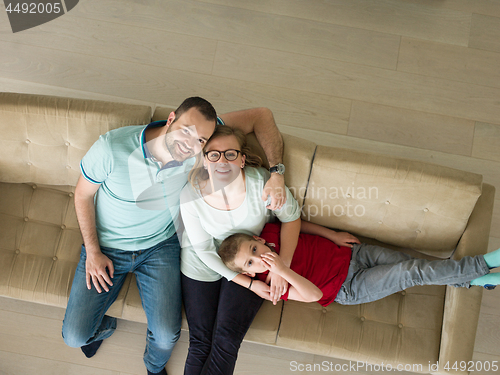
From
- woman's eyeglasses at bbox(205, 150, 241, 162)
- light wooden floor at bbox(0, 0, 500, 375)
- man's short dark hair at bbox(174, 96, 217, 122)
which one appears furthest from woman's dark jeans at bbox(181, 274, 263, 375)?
light wooden floor at bbox(0, 0, 500, 375)

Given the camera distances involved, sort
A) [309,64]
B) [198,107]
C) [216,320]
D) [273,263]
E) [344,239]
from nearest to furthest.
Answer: [198,107]
[273,263]
[216,320]
[344,239]
[309,64]

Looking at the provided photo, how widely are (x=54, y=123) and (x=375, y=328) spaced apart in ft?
5.97

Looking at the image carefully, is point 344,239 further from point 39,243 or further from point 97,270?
point 39,243

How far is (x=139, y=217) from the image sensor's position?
1.64 meters

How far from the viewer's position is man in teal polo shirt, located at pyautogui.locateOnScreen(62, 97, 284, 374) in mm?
1466

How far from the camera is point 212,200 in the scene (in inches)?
62.7

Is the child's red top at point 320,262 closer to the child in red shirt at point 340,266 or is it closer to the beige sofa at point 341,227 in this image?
the child in red shirt at point 340,266

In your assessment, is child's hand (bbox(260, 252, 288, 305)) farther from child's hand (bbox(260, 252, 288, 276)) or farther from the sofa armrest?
the sofa armrest

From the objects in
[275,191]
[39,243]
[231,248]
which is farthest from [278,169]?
[39,243]

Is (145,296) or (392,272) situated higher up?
(392,272)

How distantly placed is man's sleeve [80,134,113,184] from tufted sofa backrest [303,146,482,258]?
92 centimetres

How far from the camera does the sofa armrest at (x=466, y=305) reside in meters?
1.56

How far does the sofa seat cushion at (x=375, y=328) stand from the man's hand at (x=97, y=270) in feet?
2.86

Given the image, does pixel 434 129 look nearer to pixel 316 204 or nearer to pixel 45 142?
pixel 316 204
